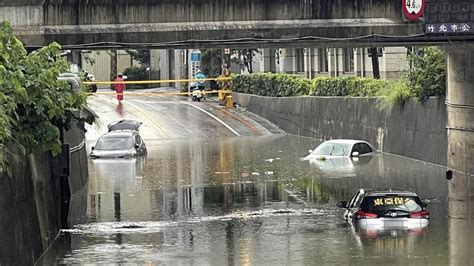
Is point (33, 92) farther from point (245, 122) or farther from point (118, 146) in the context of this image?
point (245, 122)

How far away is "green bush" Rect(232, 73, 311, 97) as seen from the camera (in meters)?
66.2

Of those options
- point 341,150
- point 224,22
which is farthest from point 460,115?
point 224,22

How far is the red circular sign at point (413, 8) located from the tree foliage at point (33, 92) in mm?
10821

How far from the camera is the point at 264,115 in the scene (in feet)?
230

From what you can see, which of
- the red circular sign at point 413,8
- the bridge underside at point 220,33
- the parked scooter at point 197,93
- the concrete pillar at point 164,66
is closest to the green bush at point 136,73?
the concrete pillar at point 164,66

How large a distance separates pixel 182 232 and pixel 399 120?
22.4 metres

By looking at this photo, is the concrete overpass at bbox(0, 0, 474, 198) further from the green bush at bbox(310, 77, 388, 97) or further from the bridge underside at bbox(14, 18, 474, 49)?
the green bush at bbox(310, 77, 388, 97)

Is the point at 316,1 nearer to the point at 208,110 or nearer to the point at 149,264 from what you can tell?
the point at 149,264

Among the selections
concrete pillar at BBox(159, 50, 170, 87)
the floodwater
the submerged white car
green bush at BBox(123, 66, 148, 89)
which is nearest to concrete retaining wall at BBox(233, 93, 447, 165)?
the floodwater

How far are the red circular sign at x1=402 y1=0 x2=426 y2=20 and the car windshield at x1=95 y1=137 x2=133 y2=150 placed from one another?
22.3 metres

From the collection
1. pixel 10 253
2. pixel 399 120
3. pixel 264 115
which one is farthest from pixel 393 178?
pixel 264 115

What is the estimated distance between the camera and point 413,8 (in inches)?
1218

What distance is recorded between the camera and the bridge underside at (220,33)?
30.4m

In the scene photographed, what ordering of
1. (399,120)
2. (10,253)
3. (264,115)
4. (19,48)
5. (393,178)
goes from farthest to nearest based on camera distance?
(264,115) < (399,120) < (393,178) < (19,48) < (10,253)
